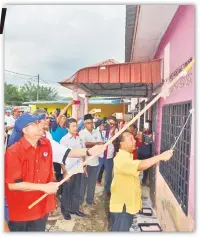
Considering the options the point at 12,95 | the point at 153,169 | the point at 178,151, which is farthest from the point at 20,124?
the point at 153,169

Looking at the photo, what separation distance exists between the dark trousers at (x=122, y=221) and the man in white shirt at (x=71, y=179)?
67 cm

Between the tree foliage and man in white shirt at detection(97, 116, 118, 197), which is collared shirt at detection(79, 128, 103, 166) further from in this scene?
the tree foliage

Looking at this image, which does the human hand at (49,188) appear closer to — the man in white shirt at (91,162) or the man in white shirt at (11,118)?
the man in white shirt at (11,118)

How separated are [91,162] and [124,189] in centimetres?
122

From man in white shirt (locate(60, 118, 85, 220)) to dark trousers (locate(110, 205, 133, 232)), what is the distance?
0.67 metres

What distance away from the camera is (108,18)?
240cm

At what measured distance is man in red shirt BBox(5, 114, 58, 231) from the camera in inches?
76.8

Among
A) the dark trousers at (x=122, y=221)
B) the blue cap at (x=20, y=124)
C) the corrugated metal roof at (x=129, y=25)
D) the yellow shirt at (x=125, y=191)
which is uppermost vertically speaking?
the corrugated metal roof at (x=129, y=25)

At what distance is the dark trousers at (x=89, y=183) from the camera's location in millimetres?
3299

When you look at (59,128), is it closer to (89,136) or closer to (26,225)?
(89,136)

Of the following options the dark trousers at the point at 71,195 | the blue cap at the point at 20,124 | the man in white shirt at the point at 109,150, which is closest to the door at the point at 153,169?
the man in white shirt at the point at 109,150

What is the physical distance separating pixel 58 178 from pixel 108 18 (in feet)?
4.65

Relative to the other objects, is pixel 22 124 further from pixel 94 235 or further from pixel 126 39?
pixel 126 39

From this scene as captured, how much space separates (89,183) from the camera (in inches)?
135
